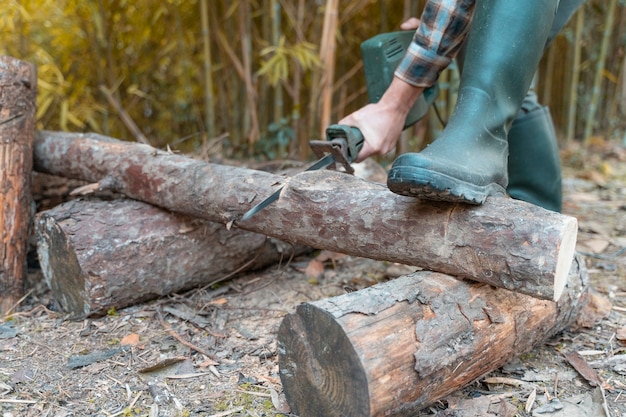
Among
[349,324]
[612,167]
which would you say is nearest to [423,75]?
[349,324]

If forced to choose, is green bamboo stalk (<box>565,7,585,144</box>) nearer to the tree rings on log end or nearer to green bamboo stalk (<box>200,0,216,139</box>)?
green bamboo stalk (<box>200,0,216,139</box>)

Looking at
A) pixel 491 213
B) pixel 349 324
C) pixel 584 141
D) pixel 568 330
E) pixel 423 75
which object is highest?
pixel 423 75

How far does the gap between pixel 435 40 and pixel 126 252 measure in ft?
3.30

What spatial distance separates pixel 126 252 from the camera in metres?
1.66

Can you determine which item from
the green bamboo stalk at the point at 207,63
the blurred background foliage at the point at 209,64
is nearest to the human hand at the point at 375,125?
the blurred background foliage at the point at 209,64

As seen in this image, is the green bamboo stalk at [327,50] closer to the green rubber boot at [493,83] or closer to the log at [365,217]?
the log at [365,217]

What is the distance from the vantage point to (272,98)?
3.54 metres

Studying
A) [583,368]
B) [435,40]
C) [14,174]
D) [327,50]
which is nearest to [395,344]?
[583,368]

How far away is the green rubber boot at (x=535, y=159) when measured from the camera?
1872 mm

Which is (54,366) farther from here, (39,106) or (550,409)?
(39,106)

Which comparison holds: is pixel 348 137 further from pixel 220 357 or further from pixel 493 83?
pixel 220 357

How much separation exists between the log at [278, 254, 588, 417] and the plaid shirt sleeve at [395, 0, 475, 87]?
2.15ft

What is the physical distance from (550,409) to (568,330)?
40 cm

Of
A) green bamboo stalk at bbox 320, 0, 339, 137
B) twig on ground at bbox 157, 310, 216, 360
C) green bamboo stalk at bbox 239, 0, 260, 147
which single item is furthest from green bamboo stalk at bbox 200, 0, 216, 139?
twig on ground at bbox 157, 310, 216, 360
